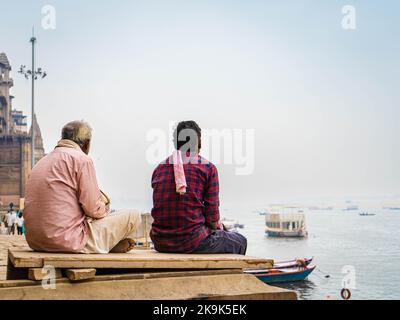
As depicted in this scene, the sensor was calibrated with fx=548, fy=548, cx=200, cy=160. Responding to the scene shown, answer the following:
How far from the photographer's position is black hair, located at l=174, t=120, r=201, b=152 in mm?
4531

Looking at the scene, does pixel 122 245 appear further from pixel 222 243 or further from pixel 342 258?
pixel 342 258

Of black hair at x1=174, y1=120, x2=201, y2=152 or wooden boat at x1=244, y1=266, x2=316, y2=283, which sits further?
wooden boat at x1=244, y1=266, x2=316, y2=283

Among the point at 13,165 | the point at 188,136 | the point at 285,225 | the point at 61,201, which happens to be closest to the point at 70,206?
the point at 61,201

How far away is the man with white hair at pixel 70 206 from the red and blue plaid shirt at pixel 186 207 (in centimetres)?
32

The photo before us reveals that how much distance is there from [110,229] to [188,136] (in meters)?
0.99

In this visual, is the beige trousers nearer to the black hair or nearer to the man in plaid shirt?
the man in plaid shirt

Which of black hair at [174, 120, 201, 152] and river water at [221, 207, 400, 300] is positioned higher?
black hair at [174, 120, 201, 152]

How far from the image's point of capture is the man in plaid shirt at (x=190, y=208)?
14.5 ft

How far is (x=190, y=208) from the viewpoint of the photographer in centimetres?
443

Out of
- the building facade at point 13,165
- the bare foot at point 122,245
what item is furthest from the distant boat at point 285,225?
the bare foot at point 122,245

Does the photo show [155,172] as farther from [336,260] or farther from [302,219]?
[302,219]

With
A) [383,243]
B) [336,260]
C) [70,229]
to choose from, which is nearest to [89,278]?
[70,229]

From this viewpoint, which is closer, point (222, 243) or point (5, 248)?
point (222, 243)

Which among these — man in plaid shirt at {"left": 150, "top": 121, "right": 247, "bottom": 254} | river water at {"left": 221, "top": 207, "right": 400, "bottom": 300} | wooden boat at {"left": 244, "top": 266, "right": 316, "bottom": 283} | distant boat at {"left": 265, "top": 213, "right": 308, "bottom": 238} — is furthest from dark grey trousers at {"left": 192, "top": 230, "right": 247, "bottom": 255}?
distant boat at {"left": 265, "top": 213, "right": 308, "bottom": 238}
